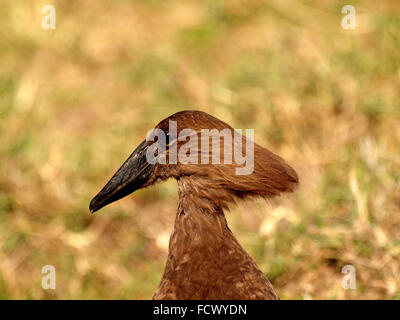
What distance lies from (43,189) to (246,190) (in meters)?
2.54

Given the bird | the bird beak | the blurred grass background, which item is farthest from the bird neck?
the blurred grass background

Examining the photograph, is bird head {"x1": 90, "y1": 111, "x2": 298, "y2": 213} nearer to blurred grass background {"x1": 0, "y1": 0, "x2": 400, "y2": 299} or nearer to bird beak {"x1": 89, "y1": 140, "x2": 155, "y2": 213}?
bird beak {"x1": 89, "y1": 140, "x2": 155, "y2": 213}

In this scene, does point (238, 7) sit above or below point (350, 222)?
above

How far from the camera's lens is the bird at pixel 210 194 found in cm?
273

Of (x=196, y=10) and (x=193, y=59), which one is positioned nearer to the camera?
(x=193, y=59)

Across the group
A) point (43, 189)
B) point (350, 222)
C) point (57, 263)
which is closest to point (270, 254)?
point (350, 222)

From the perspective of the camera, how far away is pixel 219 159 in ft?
9.04

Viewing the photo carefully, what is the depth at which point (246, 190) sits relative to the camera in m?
2.77

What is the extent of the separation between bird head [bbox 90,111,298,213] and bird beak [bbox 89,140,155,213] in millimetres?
114

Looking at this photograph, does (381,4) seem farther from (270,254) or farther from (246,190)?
(246,190)

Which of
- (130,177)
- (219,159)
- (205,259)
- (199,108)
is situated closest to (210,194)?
(219,159)

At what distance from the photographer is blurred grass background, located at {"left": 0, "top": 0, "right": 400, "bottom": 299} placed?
390 cm

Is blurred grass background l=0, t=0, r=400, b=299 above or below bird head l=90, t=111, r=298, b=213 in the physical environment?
above

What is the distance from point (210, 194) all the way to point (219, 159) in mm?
155
